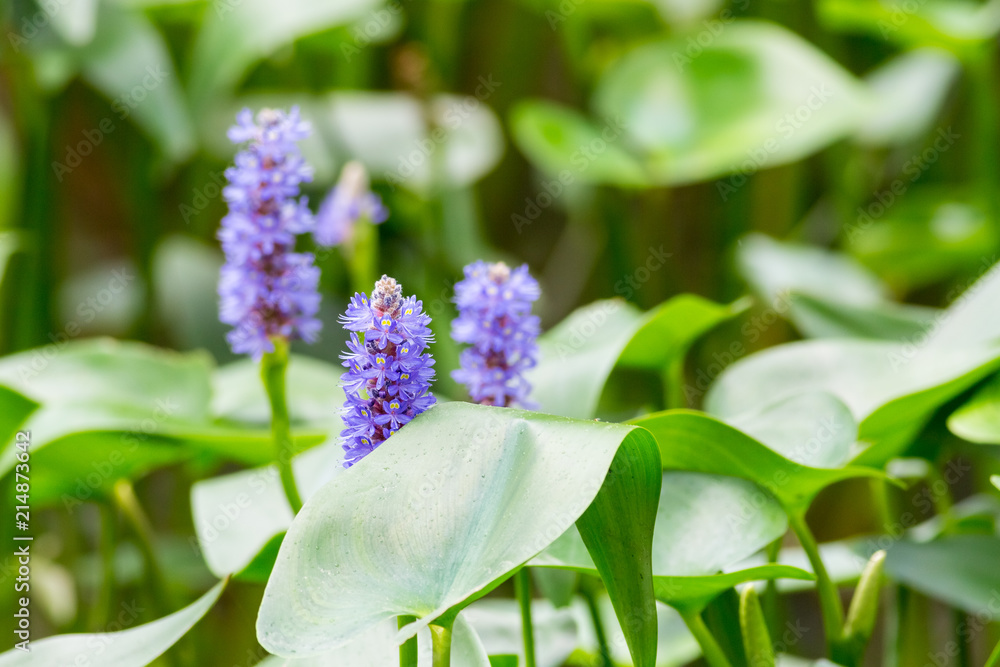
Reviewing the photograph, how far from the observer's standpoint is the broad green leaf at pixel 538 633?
51 centimetres

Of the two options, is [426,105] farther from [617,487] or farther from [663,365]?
[617,487]

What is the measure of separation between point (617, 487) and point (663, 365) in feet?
1.05

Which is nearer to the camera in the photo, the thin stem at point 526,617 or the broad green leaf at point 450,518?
the broad green leaf at point 450,518

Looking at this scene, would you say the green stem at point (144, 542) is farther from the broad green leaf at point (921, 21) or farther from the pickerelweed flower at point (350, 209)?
the broad green leaf at point (921, 21)

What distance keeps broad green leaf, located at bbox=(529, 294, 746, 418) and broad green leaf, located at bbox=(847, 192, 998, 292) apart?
0.64 meters

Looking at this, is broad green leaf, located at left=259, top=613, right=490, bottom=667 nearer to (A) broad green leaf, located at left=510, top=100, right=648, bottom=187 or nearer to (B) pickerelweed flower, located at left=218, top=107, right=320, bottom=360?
(B) pickerelweed flower, located at left=218, top=107, right=320, bottom=360

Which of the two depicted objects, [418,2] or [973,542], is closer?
[973,542]

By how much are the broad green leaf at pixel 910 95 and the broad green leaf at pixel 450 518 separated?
105cm

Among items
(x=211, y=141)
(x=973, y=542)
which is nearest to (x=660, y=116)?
(x=211, y=141)

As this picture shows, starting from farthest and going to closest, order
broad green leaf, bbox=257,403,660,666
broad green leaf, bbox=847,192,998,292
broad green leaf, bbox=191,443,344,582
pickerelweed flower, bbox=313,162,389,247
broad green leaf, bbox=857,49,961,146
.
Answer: broad green leaf, bbox=857,49,961,146 → broad green leaf, bbox=847,192,998,292 → pickerelweed flower, bbox=313,162,389,247 → broad green leaf, bbox=191,443,344,582 → broad green leaf, bbox=257,403,660,666

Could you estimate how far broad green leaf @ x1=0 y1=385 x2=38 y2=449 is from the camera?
58 centimetres

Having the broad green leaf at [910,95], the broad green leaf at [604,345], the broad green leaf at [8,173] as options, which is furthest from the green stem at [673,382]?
the broad green leaf at [8,173]

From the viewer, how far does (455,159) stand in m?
1.29

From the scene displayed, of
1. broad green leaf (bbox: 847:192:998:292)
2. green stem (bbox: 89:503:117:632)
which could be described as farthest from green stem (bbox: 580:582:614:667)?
broad green leaf (bbox: 847:192:998:292)
